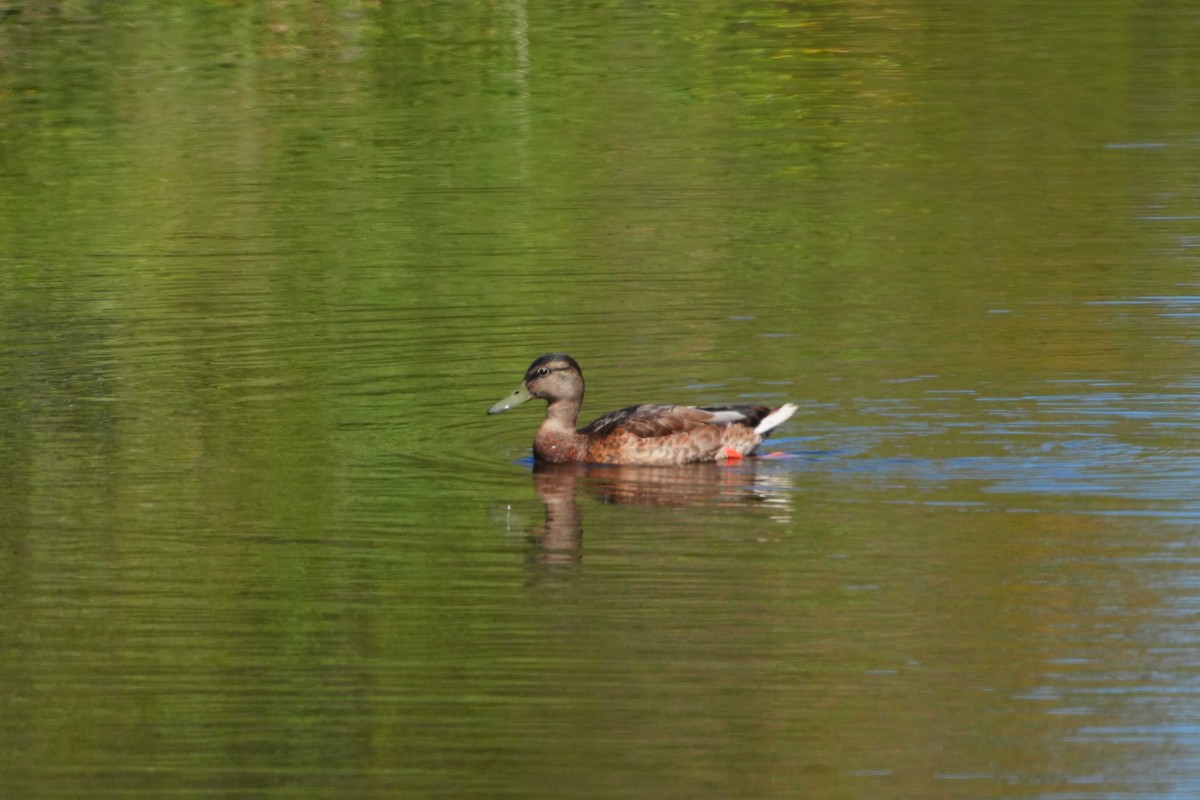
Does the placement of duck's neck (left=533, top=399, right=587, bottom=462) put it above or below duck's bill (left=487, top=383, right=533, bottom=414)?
below

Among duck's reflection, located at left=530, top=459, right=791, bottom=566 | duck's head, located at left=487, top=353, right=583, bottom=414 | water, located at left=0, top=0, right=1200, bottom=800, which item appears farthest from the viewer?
duck's head, located at left=487, top=353, right=583, bottom=414

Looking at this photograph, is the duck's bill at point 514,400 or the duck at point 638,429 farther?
the duck's bill at point 514,400

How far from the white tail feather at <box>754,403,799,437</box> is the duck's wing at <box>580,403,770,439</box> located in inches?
1.4

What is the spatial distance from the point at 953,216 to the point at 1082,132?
4456 mm

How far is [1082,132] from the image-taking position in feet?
80.0

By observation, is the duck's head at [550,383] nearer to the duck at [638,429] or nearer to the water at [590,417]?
the duck at [638,429]

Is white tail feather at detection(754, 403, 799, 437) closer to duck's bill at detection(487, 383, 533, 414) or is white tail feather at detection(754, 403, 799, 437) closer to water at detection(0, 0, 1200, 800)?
water at detection(0, 0, 1200, 800)

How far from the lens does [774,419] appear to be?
1316 centimetres

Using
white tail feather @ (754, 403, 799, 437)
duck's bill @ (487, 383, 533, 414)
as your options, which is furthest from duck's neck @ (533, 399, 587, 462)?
white tail feather @ (754, 403, 799, 437)

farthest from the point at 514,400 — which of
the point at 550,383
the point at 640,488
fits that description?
the point at 640,488

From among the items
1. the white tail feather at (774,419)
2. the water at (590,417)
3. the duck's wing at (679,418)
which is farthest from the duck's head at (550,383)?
the white tail feather at (774,419)

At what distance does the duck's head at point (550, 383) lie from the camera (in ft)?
44.9

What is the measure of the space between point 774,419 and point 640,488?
89 cm

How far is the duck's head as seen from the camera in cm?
1368
